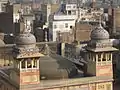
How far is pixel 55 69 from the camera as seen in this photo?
14398 mm

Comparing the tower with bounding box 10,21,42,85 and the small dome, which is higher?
the small dome

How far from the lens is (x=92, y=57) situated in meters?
14.6

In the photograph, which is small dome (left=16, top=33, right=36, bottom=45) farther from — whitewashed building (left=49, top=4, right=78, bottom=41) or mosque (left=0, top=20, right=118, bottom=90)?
whitewashed building (left=49, top=4, right=78, bottom=41)

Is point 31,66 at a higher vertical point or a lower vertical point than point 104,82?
higher

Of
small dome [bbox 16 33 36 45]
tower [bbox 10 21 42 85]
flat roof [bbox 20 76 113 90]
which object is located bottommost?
flat roof [bbox 20 76 113 90]

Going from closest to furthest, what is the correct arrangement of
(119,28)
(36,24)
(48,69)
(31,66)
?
(31,66) < (48,69) < (119,28) < (36,24)

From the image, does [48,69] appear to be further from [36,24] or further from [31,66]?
[36,24]

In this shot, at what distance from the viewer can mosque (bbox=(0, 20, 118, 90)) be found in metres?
13.3

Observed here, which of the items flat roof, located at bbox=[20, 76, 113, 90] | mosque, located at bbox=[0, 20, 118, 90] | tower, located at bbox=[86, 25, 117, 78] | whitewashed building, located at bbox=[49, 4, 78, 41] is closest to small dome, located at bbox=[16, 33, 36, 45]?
mosque, located at bbox=[0, 20, 118, 90]

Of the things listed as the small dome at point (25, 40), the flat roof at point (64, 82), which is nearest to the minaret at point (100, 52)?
the flat roof at point (64, 82)

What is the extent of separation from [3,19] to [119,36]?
539 inches

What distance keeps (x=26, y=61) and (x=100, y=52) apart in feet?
10.4

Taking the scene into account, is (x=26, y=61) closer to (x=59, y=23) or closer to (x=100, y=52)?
(x=100, y=52)

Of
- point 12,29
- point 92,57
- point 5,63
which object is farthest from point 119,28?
point 92,57
